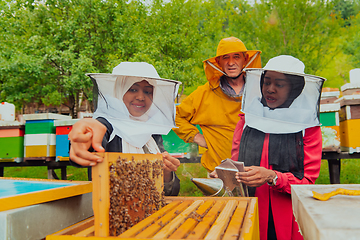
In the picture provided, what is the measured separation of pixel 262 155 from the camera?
205cm

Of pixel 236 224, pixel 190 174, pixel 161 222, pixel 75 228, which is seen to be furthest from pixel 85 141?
pixel 190 174

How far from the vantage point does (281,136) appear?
2.04 meters

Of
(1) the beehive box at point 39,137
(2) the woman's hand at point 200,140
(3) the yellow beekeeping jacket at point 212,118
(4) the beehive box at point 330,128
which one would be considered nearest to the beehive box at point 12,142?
(1) the beehive box at point 39,137

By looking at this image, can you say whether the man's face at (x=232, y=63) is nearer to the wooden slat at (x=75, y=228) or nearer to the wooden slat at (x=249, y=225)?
the wooden slat at (x=249, y=225)

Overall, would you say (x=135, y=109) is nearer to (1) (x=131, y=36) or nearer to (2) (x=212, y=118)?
(2) (x=212, y=118)

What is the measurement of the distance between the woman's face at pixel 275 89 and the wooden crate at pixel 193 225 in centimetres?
87

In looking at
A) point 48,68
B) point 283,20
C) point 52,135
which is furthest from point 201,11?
point 52,135

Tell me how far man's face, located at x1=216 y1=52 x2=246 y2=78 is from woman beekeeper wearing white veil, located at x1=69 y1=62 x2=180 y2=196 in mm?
1155

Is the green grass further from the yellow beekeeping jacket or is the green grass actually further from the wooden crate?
the wooden crate

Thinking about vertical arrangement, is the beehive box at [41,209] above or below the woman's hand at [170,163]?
below

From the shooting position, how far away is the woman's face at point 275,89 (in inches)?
77.7

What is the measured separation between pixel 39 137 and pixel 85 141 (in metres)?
4.78

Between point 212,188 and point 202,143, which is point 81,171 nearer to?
point 202,143

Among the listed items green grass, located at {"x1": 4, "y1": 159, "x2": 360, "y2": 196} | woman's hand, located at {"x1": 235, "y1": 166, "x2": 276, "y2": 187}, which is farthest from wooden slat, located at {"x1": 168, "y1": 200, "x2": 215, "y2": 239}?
green grass, located at {"x1": 4, "y1": 159, "x2": 360, "y2": 196}
